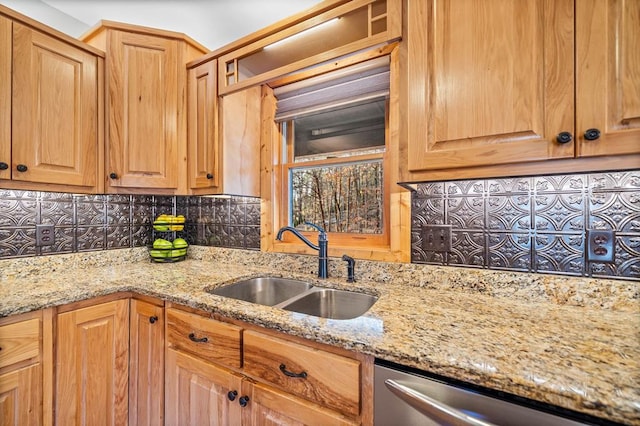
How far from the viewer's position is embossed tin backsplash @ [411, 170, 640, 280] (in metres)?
0.95

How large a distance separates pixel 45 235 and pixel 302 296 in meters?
1.55

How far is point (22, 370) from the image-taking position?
41.1 inches

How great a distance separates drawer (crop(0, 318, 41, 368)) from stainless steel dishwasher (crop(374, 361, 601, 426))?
4.32 feet

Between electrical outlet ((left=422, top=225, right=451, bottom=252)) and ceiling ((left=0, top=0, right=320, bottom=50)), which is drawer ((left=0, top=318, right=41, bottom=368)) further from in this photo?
ceiling ((left=0, top=0, right=320, bottom=50))

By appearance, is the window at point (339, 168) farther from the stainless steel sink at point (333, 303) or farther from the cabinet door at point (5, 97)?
the cabinet door at point (5, 97)

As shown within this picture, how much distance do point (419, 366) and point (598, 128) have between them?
0.80m

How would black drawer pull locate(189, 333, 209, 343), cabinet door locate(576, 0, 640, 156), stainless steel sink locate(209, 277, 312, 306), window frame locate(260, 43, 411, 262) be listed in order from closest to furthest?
cabinet door locate(576, 0, 640, 156) → black drawer pull locate(189, 333, 209, 343) → window frame locate(260, 43, 411, 262) → stainless steel sink locate(209, 277, 312, 306)

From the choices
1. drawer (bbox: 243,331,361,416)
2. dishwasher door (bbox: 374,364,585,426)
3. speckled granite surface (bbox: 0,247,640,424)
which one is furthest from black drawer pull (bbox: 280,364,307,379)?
dishwasher door (bbox: 374,364,585,426)

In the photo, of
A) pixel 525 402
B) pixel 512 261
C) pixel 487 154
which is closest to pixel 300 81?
pixel 487 154

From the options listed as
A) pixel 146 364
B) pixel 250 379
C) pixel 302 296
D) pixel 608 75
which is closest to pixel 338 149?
pixel 302 296

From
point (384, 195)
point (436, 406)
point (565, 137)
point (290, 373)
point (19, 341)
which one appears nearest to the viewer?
point (436, 406)

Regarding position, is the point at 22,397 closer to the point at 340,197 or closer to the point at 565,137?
the point at 340,197

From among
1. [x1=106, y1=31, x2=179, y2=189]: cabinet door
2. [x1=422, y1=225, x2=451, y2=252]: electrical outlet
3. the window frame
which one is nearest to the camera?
[x1=422, y1=225, x2=451, y2=252]: electrical outlet

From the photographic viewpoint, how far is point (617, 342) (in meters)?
0.73
